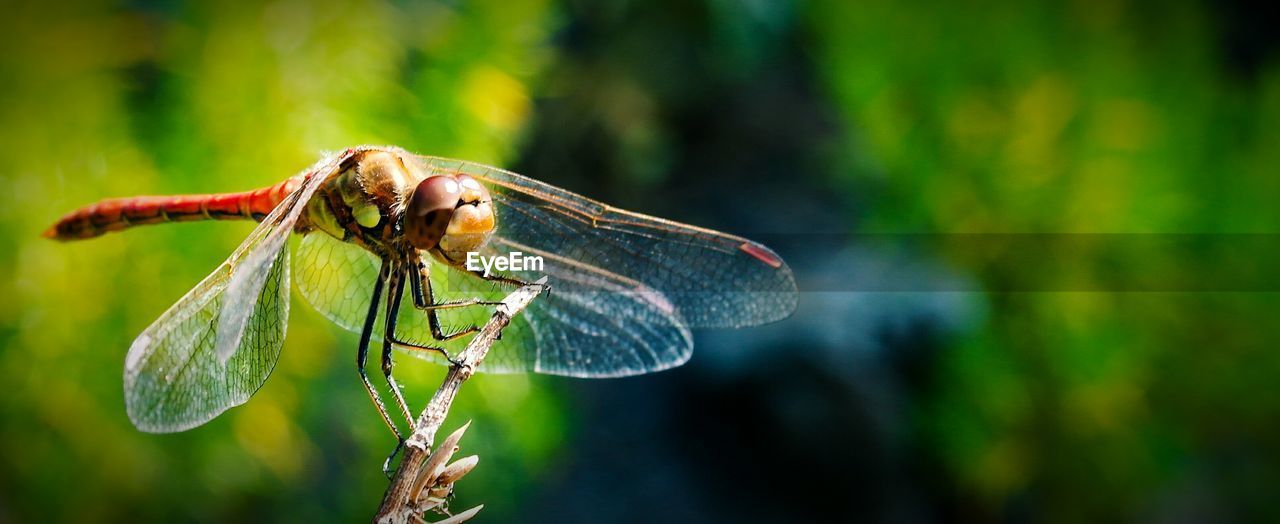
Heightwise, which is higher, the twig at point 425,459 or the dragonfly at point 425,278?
the dragonfly at point 425,278

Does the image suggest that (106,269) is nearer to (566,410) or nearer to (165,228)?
(165,228)

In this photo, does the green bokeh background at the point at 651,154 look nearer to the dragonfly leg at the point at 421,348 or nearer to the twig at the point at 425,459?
the dragonfly leg at the point at 421,348

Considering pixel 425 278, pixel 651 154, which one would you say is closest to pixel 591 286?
pixel 425 278

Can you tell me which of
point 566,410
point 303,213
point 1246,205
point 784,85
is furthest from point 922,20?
point 303,213

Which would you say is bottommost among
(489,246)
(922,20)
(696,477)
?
(489,246)

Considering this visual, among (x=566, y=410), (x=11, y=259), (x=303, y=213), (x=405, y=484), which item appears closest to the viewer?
(x=405, y=484)

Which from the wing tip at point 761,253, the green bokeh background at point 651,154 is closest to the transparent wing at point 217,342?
the wing tip at point 761,253
